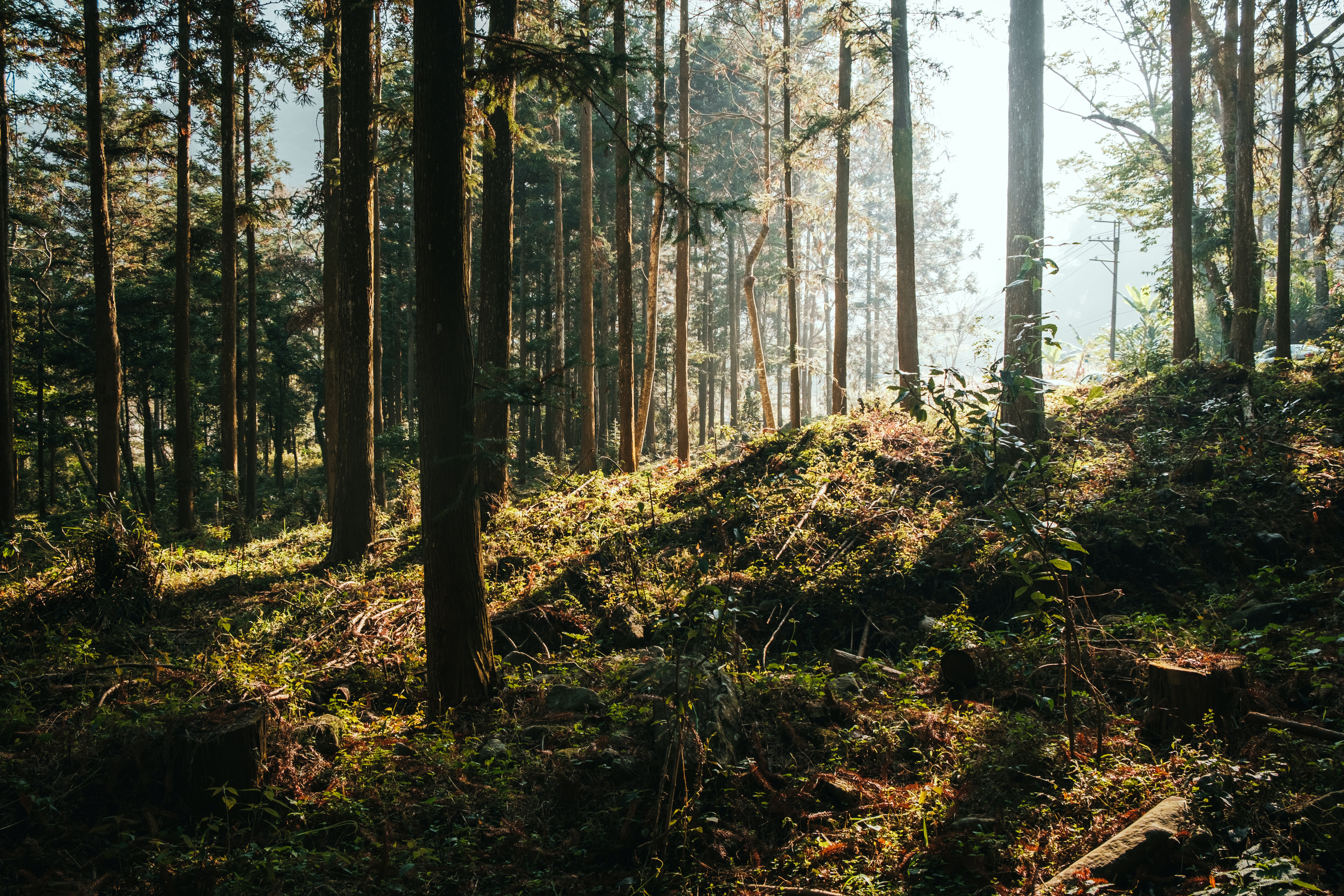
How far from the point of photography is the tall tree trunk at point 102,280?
467 inches

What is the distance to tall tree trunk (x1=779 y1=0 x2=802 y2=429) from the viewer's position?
1454 centimetres

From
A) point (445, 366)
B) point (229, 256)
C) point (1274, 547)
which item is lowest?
point (1274, 547)

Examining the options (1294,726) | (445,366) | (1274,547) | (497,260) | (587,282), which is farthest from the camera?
(587,282)

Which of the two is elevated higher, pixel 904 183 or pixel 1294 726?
pixel 904 183

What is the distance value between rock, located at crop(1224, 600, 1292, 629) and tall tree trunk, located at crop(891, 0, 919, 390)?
6.89 metres

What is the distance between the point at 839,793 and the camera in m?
3.68

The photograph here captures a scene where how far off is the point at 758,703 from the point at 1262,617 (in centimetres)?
388

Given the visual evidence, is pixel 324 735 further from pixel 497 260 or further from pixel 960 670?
pixel 497 260

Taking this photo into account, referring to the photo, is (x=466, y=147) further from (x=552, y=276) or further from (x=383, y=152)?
(x=552, y=276)

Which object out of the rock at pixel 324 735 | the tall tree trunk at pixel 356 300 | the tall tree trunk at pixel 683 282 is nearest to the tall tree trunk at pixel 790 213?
the tall tree trunk at pixel 683 282

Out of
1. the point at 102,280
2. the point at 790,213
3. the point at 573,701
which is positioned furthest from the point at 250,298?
the point at 573,701

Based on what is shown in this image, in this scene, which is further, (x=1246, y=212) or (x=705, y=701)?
(x=1246, y=212)

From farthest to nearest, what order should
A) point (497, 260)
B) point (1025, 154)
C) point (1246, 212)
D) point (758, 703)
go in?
point (1246, 212) < point (497, 260) < point (1025, 154) < point (758, 703)

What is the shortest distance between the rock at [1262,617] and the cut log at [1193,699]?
1.50 metres
